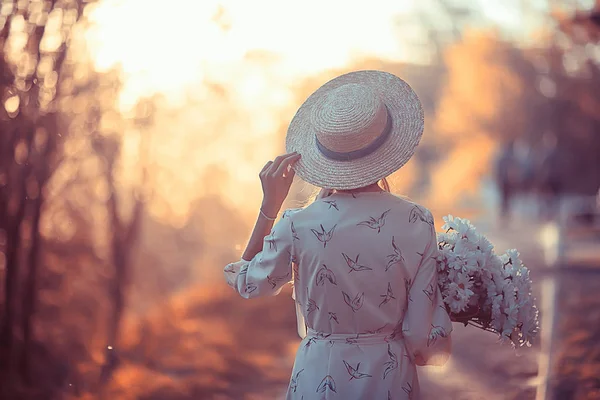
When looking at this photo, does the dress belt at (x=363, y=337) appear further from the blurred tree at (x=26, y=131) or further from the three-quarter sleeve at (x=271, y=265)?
the blurred tree at (x=26, y=131)

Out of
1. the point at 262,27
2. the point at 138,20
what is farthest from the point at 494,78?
the point at 138,20

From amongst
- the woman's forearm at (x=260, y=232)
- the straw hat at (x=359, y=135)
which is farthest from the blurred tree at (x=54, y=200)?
the straw hat at (x=359, y=135)

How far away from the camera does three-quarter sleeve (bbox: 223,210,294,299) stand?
7.88 ft

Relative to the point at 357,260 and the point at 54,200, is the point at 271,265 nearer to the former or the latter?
the point at 357,260

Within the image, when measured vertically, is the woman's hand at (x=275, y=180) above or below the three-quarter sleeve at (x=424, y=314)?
above

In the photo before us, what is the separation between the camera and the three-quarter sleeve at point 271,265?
2.40 metres

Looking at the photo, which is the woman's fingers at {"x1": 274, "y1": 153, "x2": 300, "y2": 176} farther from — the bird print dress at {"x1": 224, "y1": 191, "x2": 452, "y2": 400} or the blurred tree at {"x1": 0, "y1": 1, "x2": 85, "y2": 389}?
the blurred tree at {"x1": 0, "y1": 1, "x2": 85, "y2": 389}

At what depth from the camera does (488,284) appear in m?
2.66

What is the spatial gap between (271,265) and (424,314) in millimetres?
459

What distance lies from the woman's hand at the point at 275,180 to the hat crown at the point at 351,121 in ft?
0.40

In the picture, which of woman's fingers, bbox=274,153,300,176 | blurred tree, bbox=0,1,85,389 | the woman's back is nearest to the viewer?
the woman's back

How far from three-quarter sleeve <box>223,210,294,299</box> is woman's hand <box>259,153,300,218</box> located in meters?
0.11

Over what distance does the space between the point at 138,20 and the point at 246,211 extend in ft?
14.2

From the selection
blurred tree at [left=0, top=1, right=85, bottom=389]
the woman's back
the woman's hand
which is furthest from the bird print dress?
blurred tree at [left=0, top=1, right=85, bottom=389]
